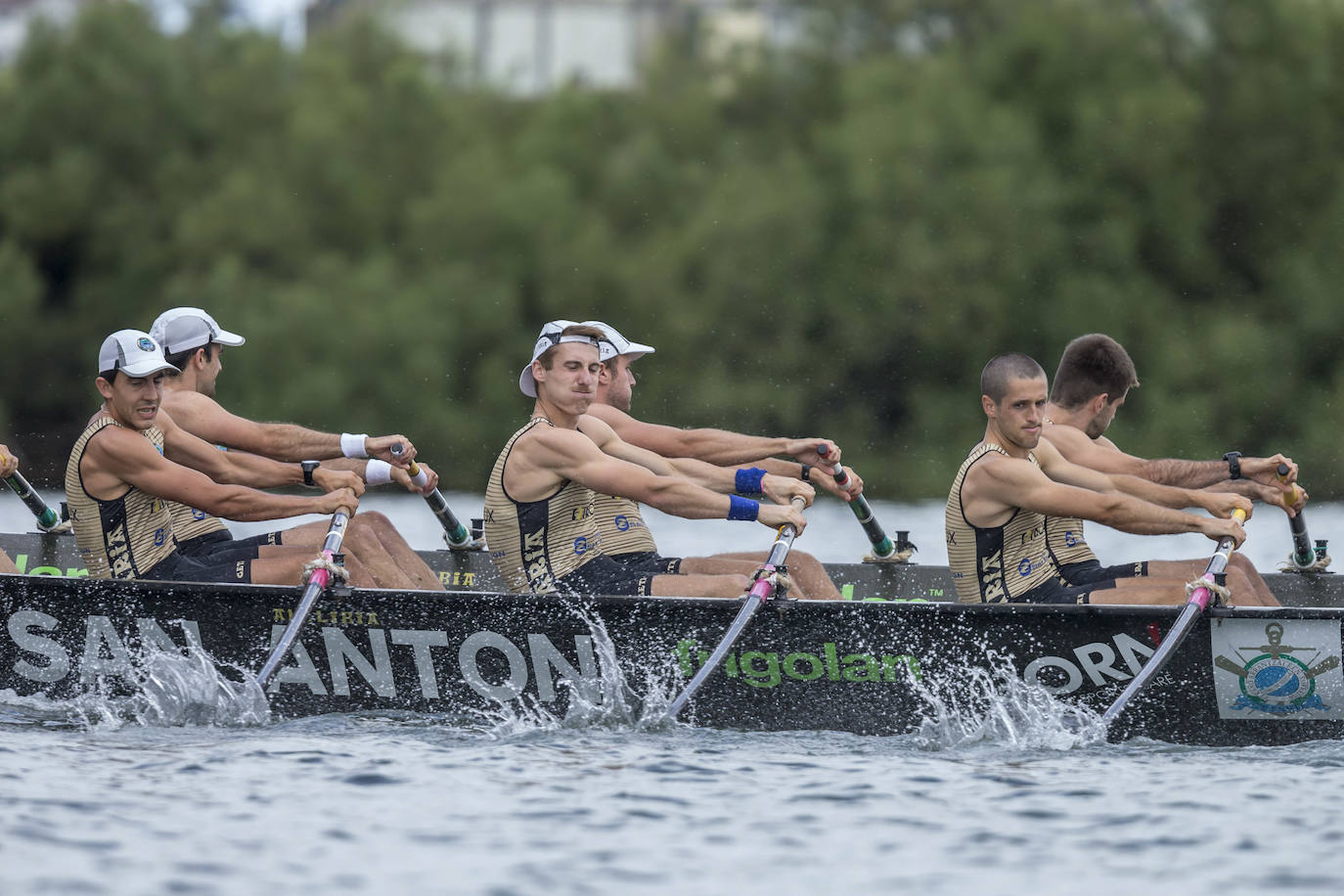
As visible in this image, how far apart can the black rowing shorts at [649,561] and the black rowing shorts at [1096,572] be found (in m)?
1.96

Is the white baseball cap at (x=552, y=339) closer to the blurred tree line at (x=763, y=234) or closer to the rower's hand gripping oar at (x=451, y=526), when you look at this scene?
the rower's hand gripping oar at (x=451, y=526)

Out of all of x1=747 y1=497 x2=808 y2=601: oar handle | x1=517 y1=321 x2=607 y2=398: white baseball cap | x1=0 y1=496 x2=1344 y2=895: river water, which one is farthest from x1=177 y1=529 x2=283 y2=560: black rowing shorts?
x1=747 y1=497 x2=808 y2=601: oar handle

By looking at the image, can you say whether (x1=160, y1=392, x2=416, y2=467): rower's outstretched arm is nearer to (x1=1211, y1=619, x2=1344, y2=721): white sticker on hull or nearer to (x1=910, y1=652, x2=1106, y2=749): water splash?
(x1=910, y1=652, x2=1106, y2=749): water splash

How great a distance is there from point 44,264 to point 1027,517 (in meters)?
29.7

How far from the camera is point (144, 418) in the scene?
932 cm

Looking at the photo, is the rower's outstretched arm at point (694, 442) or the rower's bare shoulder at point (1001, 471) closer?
the rower's bare shoulder at point (1001, 471)

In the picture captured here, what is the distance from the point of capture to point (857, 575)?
11.5 meters

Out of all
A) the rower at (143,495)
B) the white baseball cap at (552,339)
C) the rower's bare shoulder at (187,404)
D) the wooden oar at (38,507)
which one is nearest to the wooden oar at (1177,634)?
the white baseball cap at (552,339)

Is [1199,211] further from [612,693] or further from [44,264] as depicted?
[612,693]

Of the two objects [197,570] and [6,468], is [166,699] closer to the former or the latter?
[197,570]

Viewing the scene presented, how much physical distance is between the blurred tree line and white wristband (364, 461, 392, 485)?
68.5ft

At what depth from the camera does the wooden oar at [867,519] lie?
1002cm

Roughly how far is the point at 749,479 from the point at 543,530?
108 cm

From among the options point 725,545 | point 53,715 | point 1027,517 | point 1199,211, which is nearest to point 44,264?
point 725,545
